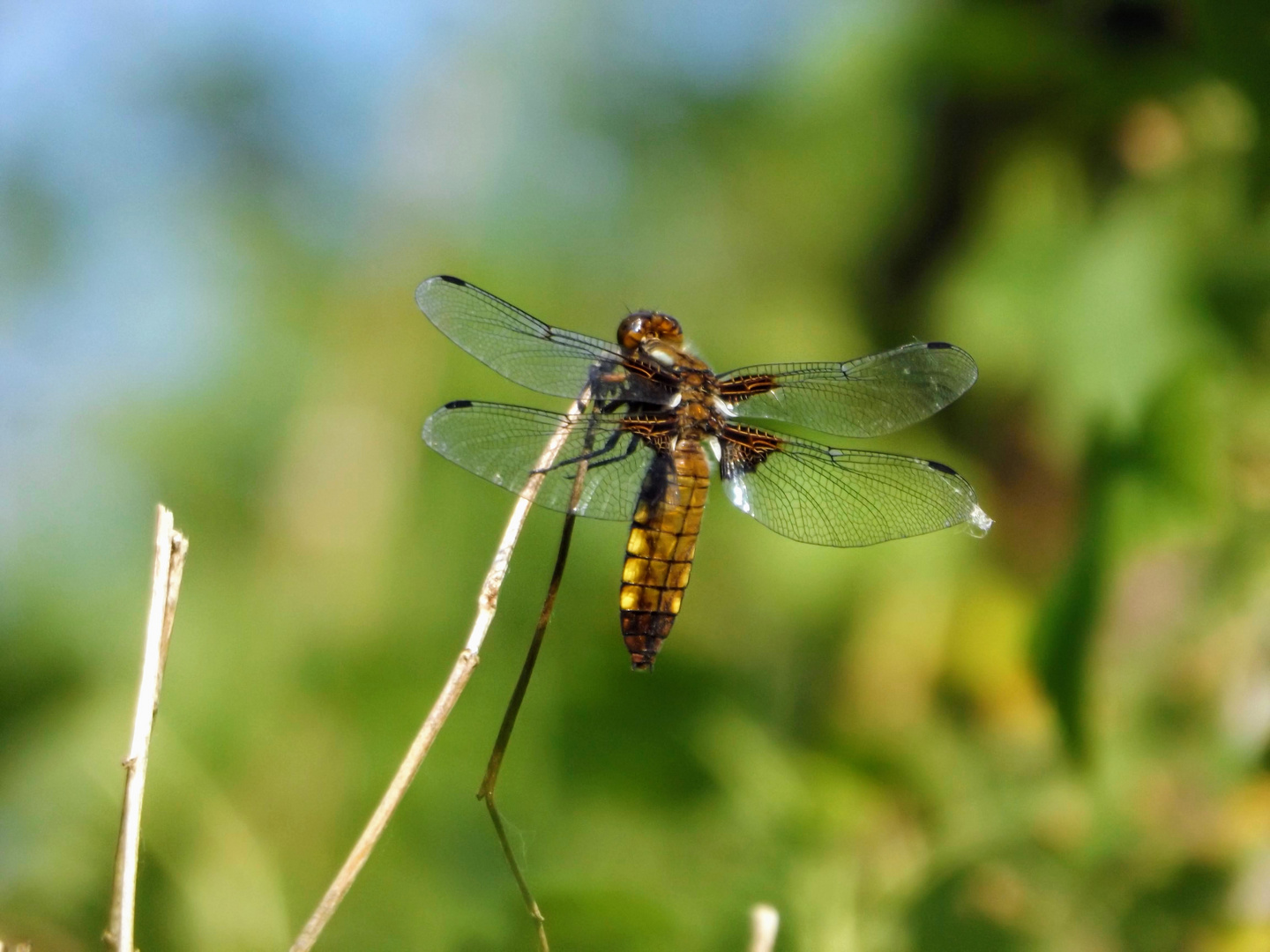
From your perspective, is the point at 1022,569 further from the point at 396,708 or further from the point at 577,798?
the point at 396,708

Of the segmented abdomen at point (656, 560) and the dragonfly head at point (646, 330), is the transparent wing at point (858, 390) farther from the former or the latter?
the segmented abdomen at point (656, 560)

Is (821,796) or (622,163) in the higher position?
(622,163)

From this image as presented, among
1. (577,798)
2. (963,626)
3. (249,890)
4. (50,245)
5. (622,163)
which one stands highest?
(622,163)

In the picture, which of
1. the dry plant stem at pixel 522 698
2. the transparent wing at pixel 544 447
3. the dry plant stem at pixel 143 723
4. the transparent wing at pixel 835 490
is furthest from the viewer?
the transparent wing at pixel 835 490

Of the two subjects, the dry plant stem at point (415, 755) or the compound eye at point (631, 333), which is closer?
the dry plant stem at point (415, 755)

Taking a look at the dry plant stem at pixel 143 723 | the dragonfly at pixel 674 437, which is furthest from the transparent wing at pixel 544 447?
the dry plant stem at pixel 143 723

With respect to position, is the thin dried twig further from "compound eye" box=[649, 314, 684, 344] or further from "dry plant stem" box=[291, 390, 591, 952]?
"compound eye" box=[649, 314, 684, 344]

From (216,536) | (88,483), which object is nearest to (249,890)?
(216,536)

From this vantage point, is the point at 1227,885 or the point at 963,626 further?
the point at 963,626
